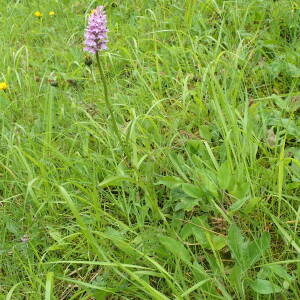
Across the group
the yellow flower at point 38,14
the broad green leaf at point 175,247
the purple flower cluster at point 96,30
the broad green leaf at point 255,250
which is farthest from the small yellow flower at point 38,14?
the broad green leaf at point 255,250

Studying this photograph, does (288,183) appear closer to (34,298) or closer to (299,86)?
(299,86)

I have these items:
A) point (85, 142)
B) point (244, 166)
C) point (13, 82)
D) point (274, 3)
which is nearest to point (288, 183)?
point (244, 166)

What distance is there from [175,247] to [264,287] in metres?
0.28

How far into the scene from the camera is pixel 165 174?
1.68 metres

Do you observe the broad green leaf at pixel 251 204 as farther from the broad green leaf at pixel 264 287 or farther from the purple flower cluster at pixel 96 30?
the purple flower cluster at pixel 96 30

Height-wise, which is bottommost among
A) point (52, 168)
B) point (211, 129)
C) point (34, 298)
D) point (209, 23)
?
point (34, 298)

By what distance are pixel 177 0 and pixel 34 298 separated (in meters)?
2.30

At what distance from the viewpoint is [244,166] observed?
1.50 metres

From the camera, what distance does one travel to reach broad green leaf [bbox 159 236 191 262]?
1.28m

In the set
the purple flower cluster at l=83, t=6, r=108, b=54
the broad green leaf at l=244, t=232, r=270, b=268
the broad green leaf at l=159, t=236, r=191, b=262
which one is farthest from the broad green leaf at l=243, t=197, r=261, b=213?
the purple flower cluster at l=83, t=6, r=108, b=54

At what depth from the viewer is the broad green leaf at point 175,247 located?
1283 millimetres

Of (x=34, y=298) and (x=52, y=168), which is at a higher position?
(x=52, y=168)

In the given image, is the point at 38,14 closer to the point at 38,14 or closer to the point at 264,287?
the point at 38,14

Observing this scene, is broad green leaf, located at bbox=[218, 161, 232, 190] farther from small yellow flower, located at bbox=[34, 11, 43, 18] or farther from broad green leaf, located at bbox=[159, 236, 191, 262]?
small yellow flower, located at bbox=[34, 11, 43, 18]
